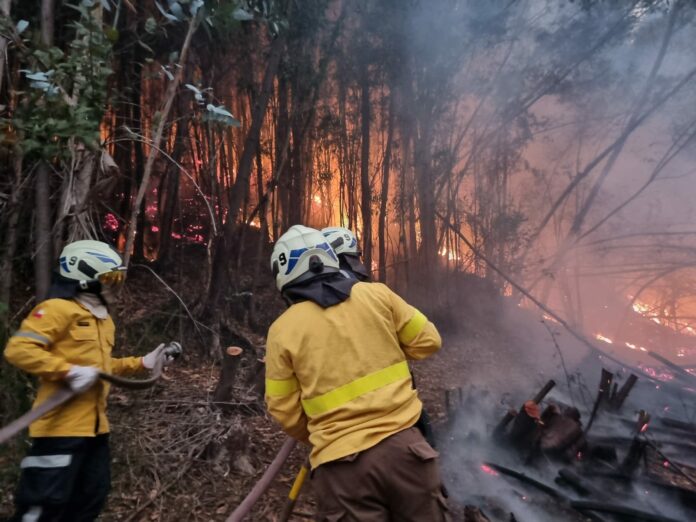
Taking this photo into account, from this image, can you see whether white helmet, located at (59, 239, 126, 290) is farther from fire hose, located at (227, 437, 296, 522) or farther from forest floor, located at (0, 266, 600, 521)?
forest floor, located at (0, 266, 600, 521)

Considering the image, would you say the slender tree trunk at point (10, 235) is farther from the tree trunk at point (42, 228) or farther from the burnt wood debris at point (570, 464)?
the burnt wood debris at point (570, 464)

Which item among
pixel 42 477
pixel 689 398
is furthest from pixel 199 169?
pixel 689 398

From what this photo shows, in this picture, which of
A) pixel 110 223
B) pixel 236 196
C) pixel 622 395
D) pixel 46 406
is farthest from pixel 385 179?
pixel 46 406

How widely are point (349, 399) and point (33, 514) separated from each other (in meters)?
1.77

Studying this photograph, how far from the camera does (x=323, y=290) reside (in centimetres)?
196

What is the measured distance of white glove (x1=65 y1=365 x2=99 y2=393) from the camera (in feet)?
7.33

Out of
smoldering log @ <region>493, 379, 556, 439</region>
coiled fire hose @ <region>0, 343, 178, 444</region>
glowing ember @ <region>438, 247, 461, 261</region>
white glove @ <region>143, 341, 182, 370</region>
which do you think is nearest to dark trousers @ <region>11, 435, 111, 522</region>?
coiled fire hose @ <region>0, 343, 178, 444</region>

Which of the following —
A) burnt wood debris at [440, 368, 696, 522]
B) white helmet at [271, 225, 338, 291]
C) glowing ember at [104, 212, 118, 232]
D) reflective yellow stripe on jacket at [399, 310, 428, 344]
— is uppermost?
glowing ember at [104, 212, 118, 232]

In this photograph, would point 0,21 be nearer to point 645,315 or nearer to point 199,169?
point 199,169

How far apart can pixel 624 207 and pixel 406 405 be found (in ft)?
47.9

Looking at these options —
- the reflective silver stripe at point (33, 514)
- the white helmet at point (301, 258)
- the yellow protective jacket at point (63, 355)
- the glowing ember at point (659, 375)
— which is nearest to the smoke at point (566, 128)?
the glowing ember at point (659, 375)

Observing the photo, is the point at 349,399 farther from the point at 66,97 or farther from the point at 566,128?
the point at 566,128

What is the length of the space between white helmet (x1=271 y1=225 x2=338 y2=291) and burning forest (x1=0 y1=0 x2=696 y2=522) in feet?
0.07

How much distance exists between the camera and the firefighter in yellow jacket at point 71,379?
2234mm
